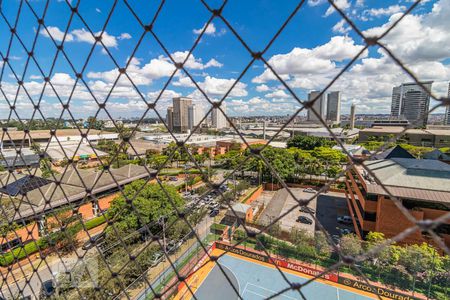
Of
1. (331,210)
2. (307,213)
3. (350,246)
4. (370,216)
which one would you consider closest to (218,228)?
(307,213)

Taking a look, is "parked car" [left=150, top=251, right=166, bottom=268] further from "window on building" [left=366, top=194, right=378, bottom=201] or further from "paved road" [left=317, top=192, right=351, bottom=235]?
"window on building" [left=366, top=194, right=378, bottom=201]

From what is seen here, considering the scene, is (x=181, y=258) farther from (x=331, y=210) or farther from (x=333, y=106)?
(x=333, y=106)

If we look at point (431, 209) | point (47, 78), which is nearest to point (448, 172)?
point (431, 209)

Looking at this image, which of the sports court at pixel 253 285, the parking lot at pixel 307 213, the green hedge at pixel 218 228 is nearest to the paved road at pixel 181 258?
the green hedge at pixel 218 228

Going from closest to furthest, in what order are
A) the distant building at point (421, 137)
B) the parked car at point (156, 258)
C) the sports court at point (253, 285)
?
the sports court at point (253, 285)
the parked car at point (156, 258)
the distant building at point (421, 137)

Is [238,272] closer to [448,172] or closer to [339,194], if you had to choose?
[448,172]

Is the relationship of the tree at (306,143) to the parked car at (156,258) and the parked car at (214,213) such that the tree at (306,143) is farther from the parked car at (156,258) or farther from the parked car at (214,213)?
the parked car at (156,258)
